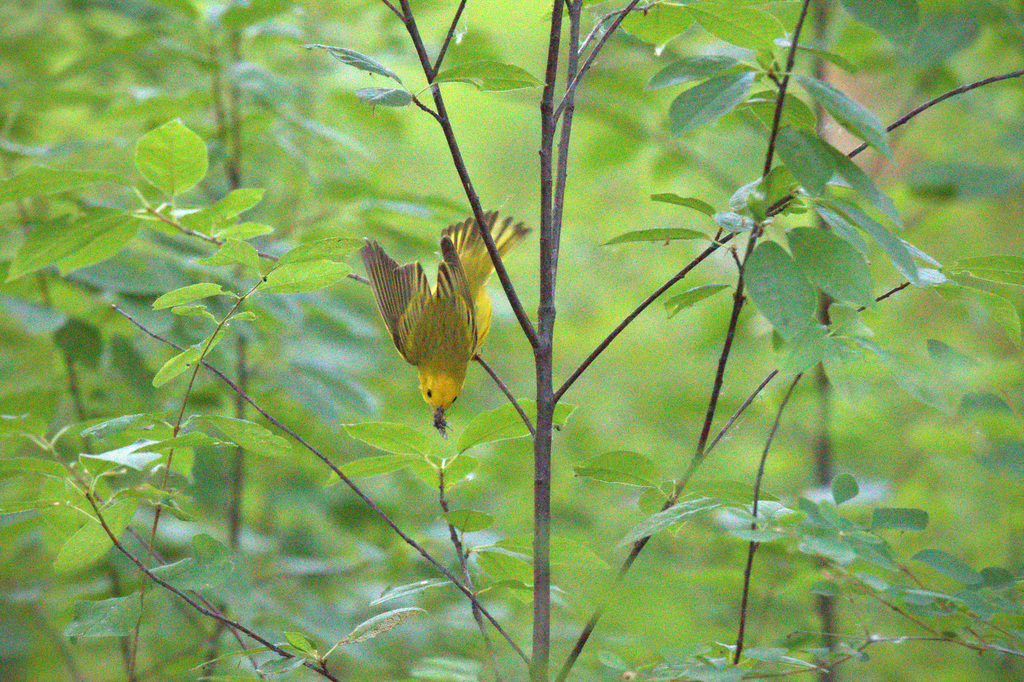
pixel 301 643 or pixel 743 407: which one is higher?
pixel 743 407

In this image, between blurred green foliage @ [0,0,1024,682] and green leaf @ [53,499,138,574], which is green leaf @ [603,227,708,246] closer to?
blurred green foliage @ [0,0,1024,682]

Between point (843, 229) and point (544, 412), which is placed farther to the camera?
point (544, 412)

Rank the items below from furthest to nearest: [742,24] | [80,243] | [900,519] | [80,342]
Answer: [80,342] < [80,243] < [900,519] < [742,24]

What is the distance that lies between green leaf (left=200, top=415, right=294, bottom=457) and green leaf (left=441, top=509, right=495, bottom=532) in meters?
0.19

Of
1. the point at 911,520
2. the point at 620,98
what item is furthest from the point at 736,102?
the point at 620,98

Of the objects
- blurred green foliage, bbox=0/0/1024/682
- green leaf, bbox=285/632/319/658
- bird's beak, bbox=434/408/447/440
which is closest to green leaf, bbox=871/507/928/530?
blurred green foliage, bbox=0/0/1024/682

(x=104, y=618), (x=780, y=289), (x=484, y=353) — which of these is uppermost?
(x=780, y=289)

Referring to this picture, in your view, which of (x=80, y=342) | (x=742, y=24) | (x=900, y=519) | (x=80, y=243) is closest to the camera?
(x=742, y=24)

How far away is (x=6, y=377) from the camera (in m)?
A: 1.79

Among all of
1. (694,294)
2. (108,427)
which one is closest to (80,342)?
(108,427)

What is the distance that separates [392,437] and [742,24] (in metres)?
0.54

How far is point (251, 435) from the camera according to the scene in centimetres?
85

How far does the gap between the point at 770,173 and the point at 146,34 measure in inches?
50.4

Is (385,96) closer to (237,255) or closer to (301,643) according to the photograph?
(237,255)
